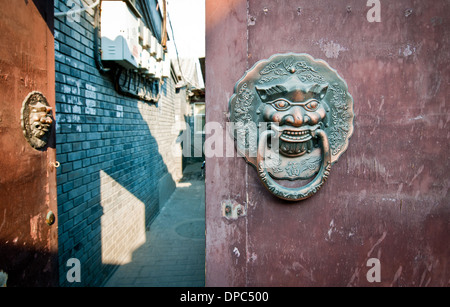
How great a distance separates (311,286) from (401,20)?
1.40m

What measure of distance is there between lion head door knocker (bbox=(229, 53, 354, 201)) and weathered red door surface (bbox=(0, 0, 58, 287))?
0.97m

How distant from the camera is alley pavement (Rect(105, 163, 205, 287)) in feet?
10.3

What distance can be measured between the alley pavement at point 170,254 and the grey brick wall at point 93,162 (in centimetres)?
23

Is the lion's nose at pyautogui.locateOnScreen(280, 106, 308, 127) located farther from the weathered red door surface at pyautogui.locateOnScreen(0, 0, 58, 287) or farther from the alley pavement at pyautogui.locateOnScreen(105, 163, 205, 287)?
the alley pavement at pyautogui.locateOnScreen(105, 163, 205, 287)

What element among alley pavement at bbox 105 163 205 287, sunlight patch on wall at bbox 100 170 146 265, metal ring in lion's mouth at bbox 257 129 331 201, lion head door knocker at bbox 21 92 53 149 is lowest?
alley pavement at bbox 105 163 205 287

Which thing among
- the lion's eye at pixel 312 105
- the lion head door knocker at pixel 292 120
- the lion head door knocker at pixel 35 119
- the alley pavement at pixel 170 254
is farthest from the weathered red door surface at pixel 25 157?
the alley pavement at pixel 170 254

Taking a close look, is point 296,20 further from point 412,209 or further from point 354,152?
point 412,209

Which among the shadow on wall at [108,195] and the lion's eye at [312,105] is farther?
the shadow on wall at [108,195]

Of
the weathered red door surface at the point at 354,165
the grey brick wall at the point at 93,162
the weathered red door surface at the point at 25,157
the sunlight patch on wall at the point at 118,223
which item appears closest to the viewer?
the weathered red door surface at the point at 25,157

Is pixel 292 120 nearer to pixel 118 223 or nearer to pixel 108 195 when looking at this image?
pixel 108 195

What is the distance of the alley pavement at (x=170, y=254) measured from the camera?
3.14 meters

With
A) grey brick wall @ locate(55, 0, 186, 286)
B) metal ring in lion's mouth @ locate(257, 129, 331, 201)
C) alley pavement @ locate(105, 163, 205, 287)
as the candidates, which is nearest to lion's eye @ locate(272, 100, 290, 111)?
metal ring in lion's mouth @ locate(257, 129, 331, 201)

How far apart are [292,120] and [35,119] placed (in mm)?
1208

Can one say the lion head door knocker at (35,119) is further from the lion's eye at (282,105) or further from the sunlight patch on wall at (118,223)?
the sunlight patch on wall at (118,223)
